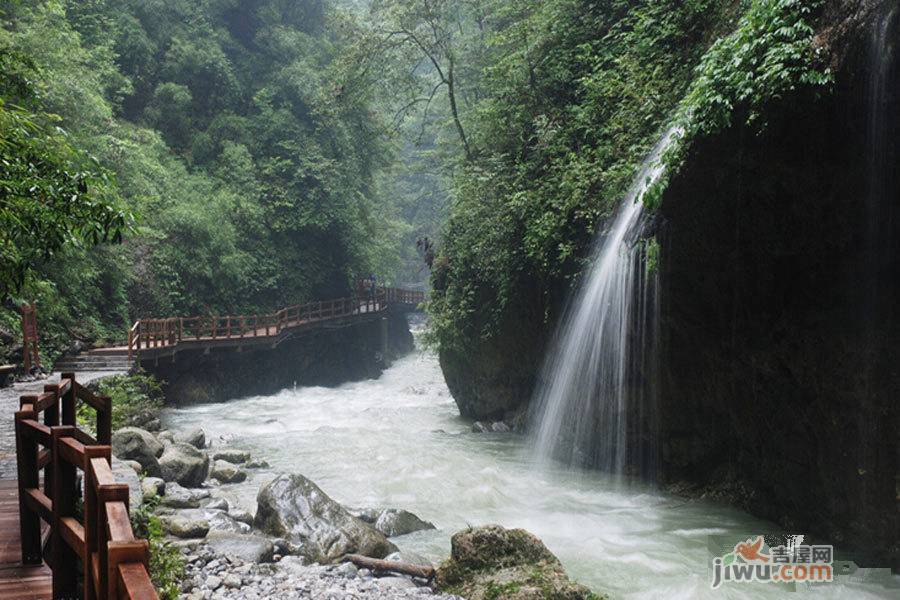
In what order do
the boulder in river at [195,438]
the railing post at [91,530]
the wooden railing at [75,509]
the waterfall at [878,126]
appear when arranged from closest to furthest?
the wooden railing at [75,509] < the railing post at [91,530] < the waterfall at [878,126] < the boulder in river at [195,438]

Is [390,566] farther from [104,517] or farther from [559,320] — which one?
[559,320]

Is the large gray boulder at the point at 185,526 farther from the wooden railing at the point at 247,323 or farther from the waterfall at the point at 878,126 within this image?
the wooden railing at the point at 247,323

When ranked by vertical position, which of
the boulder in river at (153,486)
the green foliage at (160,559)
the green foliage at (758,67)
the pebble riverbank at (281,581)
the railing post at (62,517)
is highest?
the green foliage at (758,67)

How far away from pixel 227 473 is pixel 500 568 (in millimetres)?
Answer: 7087

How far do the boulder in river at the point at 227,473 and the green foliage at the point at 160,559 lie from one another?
5321 millimetres

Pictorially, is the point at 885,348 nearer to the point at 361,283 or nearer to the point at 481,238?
the point at 481,238

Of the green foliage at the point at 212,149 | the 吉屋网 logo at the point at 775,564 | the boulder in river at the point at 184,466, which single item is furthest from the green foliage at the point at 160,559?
the green foliage at the point at 212,149

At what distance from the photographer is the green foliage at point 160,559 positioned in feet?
18.9

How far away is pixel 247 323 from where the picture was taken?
2733cm

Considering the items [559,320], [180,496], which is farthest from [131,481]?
[559,320]

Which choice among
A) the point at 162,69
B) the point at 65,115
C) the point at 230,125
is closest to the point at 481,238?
the point at 65,115

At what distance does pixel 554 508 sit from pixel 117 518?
8.25 meters

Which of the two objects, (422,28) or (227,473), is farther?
(422,28)

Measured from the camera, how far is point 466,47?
24.8m
